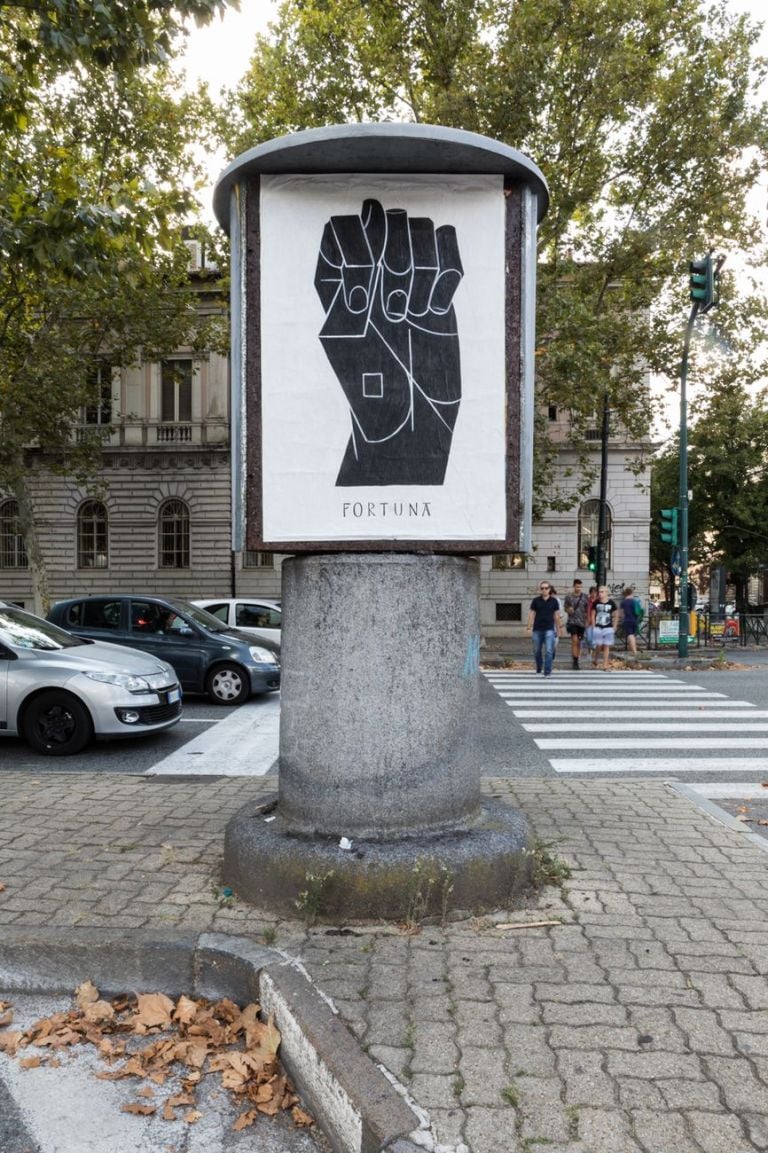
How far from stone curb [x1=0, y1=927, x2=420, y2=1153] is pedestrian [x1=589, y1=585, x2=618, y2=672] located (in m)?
15.7

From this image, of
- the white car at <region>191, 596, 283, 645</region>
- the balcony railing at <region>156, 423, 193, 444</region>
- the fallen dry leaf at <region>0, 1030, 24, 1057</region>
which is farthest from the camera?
the balcony railing at <region>156, 423, 193, 444</region>

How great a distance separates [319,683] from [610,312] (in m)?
23.2

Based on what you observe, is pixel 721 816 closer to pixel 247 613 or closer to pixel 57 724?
pixel 57 724

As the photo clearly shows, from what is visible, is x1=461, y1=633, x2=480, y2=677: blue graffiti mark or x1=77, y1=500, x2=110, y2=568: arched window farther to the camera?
x1=77, y1=500, x2=110, y2=568: arched window

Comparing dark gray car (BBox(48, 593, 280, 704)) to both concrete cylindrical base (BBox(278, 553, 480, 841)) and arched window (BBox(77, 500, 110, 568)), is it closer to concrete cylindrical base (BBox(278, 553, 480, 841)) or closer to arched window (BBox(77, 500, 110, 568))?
concrete cylindrical base (BBox(278, 553, 480, 841))

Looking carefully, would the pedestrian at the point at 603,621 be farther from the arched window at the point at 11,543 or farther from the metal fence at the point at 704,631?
the arched window at the point at 11,543

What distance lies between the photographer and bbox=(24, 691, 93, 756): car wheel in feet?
29.1

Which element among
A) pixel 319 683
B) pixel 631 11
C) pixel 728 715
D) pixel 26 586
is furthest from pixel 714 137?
pixel 26 586

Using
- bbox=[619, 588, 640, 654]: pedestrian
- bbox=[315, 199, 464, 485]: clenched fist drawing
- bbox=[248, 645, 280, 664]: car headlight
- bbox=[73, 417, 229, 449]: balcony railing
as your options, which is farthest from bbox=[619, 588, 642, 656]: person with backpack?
bbox=[315, 199, 464, 485]: clenched fist drawing

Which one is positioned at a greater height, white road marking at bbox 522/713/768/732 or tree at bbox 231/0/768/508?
tree at bbox 231/0/768/508

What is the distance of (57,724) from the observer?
29.3 ft

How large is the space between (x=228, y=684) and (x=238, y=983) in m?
9.51

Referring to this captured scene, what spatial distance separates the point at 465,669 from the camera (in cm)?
416

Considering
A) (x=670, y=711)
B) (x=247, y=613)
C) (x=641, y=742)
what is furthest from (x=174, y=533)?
(x=641, y=742)
